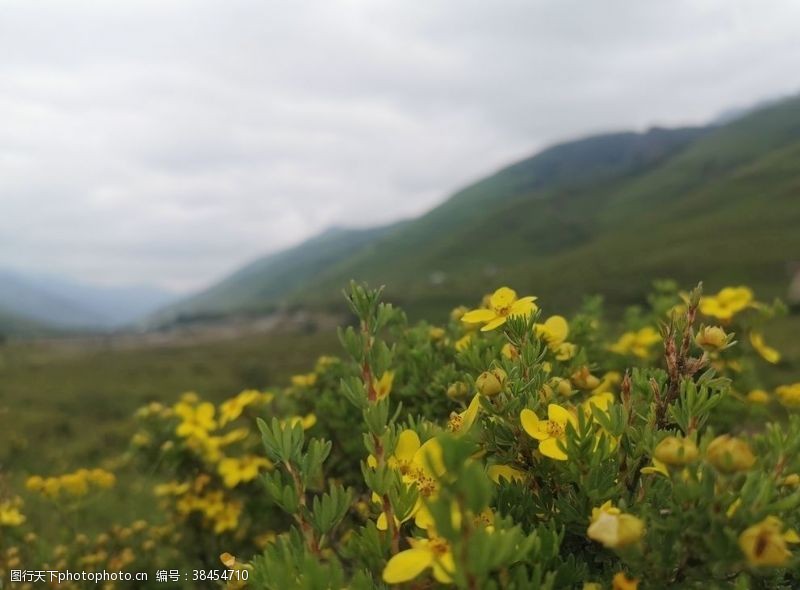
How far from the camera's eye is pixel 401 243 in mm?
184875

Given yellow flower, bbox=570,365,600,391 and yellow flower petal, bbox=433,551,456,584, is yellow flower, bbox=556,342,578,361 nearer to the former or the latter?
yellow flower, bbox=570,365,600,391

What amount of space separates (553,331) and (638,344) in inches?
77.5

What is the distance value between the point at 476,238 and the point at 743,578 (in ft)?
506

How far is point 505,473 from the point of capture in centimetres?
166

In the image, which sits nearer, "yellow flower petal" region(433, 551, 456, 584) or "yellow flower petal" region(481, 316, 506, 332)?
"yellow flower petal" region(433, 551, 456, 584)

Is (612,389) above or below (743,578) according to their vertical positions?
below

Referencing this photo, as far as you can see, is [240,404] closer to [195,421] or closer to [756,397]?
[195,421]

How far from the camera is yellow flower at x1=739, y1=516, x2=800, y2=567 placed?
3.45ft

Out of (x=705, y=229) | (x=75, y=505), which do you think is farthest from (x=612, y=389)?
(x=705, y=229)

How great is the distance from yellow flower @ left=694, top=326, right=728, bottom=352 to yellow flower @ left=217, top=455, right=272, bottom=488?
9.51ft

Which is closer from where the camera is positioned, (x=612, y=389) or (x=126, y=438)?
(x=612, y=389)

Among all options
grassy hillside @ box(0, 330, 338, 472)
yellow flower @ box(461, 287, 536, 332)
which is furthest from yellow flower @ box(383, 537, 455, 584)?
grassy hillside @ box(0, 330, 338, 472)

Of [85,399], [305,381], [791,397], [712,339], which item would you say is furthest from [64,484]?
[85,399]

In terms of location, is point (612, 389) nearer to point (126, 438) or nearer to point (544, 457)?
point (544, 457)
